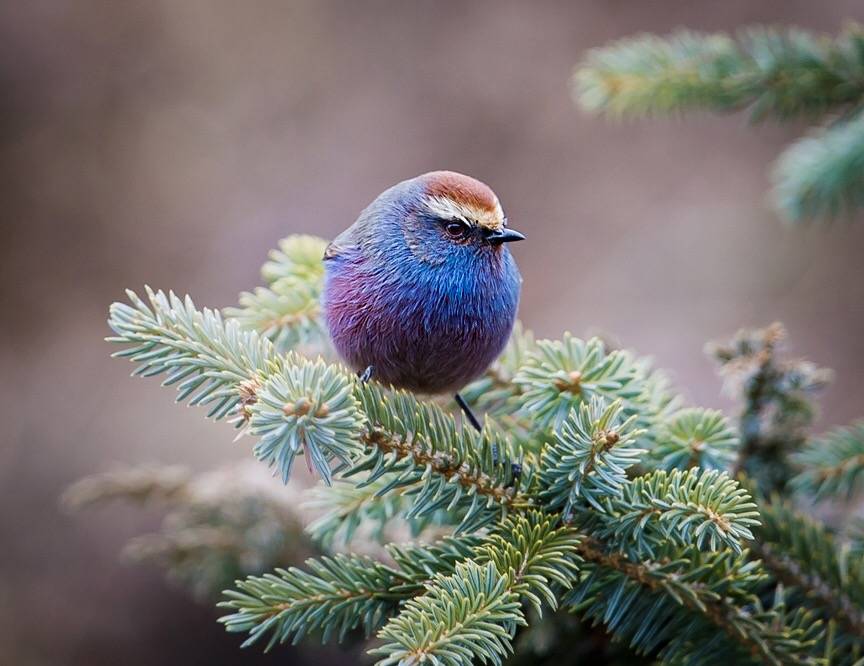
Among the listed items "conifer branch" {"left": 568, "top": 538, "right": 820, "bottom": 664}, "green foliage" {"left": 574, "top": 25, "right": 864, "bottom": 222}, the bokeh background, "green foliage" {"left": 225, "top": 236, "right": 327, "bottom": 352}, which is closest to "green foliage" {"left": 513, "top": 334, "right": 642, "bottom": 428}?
"conifer branch" {"left": 568, "top": 538, "right": 820, "bottom": 664}

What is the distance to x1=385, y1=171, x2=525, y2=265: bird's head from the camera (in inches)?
89.3

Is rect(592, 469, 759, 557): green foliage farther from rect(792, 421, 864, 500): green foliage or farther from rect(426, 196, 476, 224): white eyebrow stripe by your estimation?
rect(426, 196, 476, 224): white eyebrow stripe

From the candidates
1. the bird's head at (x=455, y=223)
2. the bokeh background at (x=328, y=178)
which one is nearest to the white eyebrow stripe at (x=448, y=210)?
the bird's head at (x=455, y=223)

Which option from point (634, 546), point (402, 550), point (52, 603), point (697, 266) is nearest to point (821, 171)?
point (634, 546)

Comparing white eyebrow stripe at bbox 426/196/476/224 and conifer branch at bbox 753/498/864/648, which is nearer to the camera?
conifer branch at bbox 753/498/864/648

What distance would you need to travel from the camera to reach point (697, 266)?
556cm

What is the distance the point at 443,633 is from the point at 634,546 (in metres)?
0.48

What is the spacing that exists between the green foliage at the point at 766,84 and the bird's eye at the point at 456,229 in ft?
2.33

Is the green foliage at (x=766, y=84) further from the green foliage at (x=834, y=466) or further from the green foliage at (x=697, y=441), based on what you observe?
the green foliage at (x=697, y=441)

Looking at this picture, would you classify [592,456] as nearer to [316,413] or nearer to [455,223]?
[316,413]

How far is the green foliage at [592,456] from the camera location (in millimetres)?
1468

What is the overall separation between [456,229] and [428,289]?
0.23m

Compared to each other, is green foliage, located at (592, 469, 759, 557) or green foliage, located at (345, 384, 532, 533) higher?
green foliage, located at (592, 469, 759, 557)

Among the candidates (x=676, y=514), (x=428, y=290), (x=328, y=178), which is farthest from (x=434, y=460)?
(x=328, y=178)
